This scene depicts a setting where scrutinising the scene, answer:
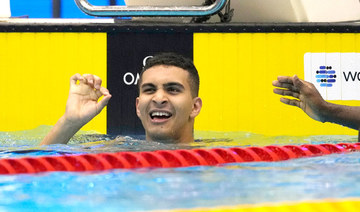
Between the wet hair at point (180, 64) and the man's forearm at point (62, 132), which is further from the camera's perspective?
the wet hair at point (180, 64)

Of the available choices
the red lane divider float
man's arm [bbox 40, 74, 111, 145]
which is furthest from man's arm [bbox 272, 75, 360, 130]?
man's arm [bbox 40, 74, 111, 145]

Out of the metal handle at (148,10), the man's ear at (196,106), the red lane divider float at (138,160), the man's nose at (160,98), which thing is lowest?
the red lane divider float at (138,160)

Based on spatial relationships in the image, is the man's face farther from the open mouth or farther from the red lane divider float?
the red lane divider float

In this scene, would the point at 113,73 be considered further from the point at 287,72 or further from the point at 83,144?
the point at 287,72

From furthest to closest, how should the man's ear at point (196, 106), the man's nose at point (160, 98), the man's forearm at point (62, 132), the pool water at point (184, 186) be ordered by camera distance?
the man's ear at point (196, 106), the man's forearm at point (62, 132), the man's nose at point (160, 98), the pool water at point (184, 186)

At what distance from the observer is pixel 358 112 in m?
2.95

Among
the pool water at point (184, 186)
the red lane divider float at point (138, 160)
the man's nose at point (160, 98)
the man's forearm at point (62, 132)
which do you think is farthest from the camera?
the man's forearm at point (62, 132)

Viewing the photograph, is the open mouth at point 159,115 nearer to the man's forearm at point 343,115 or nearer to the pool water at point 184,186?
the pool water at point 184,186

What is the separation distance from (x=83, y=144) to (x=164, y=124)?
638mm

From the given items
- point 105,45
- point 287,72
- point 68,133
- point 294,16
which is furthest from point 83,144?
point 294,16

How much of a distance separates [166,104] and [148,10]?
3.77 ft

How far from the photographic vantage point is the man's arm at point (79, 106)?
2760mm

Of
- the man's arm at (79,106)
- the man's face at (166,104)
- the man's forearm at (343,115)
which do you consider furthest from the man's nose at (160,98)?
the man's forearm at (343,115)

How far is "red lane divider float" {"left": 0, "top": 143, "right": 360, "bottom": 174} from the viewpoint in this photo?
6.99 ft
